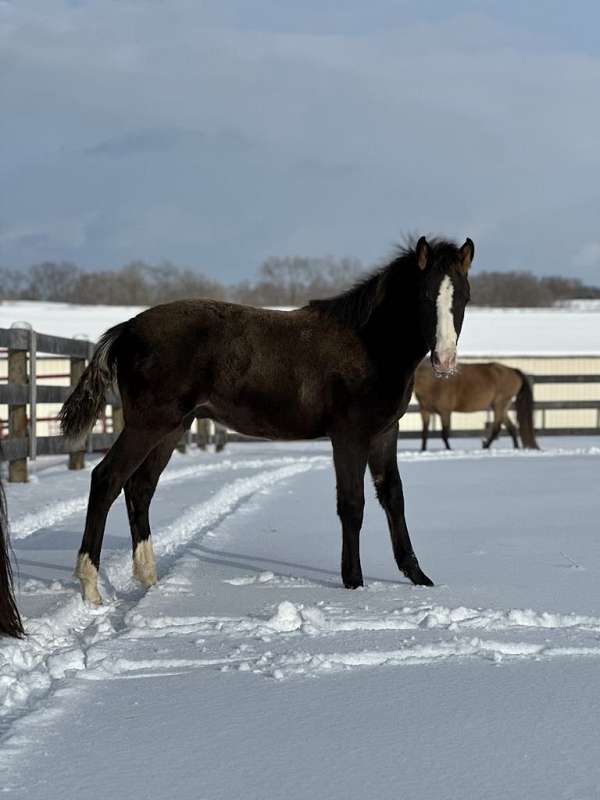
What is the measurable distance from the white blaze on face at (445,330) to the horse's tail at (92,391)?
1.36 metres

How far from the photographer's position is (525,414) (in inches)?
578

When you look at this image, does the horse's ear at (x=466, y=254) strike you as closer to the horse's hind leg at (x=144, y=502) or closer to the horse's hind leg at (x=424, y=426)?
the horse's hind leg at (x=144, y=502)

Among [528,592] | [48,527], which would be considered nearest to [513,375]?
[48,527]

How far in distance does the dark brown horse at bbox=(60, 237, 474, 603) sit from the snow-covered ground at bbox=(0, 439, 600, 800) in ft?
1.32

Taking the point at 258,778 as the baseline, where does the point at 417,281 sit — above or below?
above

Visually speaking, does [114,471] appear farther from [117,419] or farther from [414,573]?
[117,419]

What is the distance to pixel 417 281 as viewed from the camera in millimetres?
4133

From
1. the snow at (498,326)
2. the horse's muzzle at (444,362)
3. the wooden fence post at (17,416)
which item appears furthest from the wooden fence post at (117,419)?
the snow at (498,326)

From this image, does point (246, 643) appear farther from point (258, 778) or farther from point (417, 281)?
point (417, 281)

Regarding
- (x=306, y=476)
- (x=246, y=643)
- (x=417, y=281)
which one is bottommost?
(x=306, y=476)

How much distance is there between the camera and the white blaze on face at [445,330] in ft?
12.7

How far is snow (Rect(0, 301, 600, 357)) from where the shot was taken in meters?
25.2

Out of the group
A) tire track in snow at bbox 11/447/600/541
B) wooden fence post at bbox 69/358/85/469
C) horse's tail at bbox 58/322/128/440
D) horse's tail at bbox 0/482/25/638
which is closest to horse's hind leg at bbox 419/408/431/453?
tire track in snow at bbox 11/447/600/541

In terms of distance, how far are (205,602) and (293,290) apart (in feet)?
164
